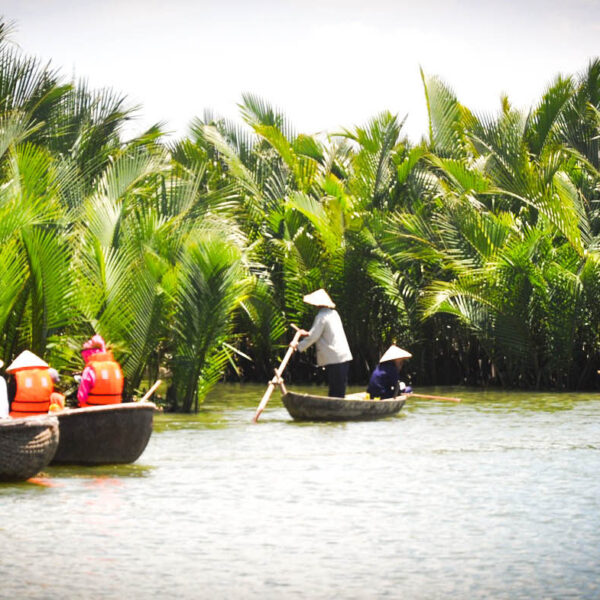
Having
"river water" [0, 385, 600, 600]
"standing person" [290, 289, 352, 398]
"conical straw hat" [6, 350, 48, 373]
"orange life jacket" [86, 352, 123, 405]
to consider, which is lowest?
"river water" [0, 385, 600, 600]

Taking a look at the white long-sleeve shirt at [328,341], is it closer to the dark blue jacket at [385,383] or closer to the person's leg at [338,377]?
the person's leg at [338,377]

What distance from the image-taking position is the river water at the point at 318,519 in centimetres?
764

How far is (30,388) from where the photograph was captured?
12.3 metres

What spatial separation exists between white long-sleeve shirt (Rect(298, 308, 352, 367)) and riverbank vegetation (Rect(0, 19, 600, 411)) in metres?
1.20

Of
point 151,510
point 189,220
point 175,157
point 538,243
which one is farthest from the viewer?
point 175,157

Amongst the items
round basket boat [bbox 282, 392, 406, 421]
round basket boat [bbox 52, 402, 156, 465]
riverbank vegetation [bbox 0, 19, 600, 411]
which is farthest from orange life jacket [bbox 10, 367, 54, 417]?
round basket boat [bbox 282, 392, 406, 421]

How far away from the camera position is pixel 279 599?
7203mm

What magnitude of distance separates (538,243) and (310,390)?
515 cm

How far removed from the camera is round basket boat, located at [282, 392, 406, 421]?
1680 cm

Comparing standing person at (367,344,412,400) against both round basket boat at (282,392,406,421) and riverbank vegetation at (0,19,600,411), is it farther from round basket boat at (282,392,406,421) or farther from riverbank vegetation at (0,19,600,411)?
riverbank vegetation at (0,19,600,411)

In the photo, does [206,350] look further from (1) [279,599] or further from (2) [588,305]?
(1) [279,599]

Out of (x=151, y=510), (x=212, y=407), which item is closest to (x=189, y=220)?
(x=212, y=407)

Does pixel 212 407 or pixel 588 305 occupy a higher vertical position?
pixel 588 305

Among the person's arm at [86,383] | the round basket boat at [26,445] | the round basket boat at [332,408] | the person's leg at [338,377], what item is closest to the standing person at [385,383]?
the person's leg at [338,377]
